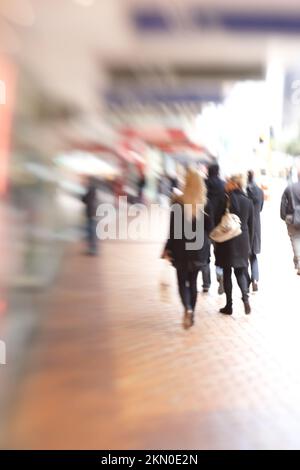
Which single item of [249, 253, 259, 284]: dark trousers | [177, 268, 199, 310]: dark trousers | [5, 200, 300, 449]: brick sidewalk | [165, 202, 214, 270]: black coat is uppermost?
[165, 202, 214, 270]: black coat

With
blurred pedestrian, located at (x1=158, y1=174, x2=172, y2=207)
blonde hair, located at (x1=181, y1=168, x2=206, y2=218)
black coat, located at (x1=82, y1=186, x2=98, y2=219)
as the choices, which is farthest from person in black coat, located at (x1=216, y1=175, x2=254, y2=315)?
black coat, located at (x1=82, y1=186, x2=98, y2=219)

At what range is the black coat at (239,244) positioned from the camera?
9.09 ft

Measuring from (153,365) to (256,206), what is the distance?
1.03 meters

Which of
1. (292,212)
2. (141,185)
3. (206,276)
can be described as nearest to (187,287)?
(206,276)

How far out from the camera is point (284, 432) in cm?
210

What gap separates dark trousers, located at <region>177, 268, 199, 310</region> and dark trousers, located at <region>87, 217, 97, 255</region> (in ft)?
1.77

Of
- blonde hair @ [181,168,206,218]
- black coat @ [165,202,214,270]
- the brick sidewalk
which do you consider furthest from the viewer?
black coat @ [165,202,214,270]

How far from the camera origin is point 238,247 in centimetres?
284

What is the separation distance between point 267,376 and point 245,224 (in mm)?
835

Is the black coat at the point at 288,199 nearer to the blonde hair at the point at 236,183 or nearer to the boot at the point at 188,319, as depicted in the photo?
the blonde hair at the point at 236,183

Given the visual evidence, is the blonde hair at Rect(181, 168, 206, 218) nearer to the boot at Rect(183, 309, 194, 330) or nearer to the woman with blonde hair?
the woman with blonde hair

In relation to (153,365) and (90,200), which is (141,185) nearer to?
(90,200)

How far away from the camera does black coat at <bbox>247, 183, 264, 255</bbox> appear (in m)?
2.76
